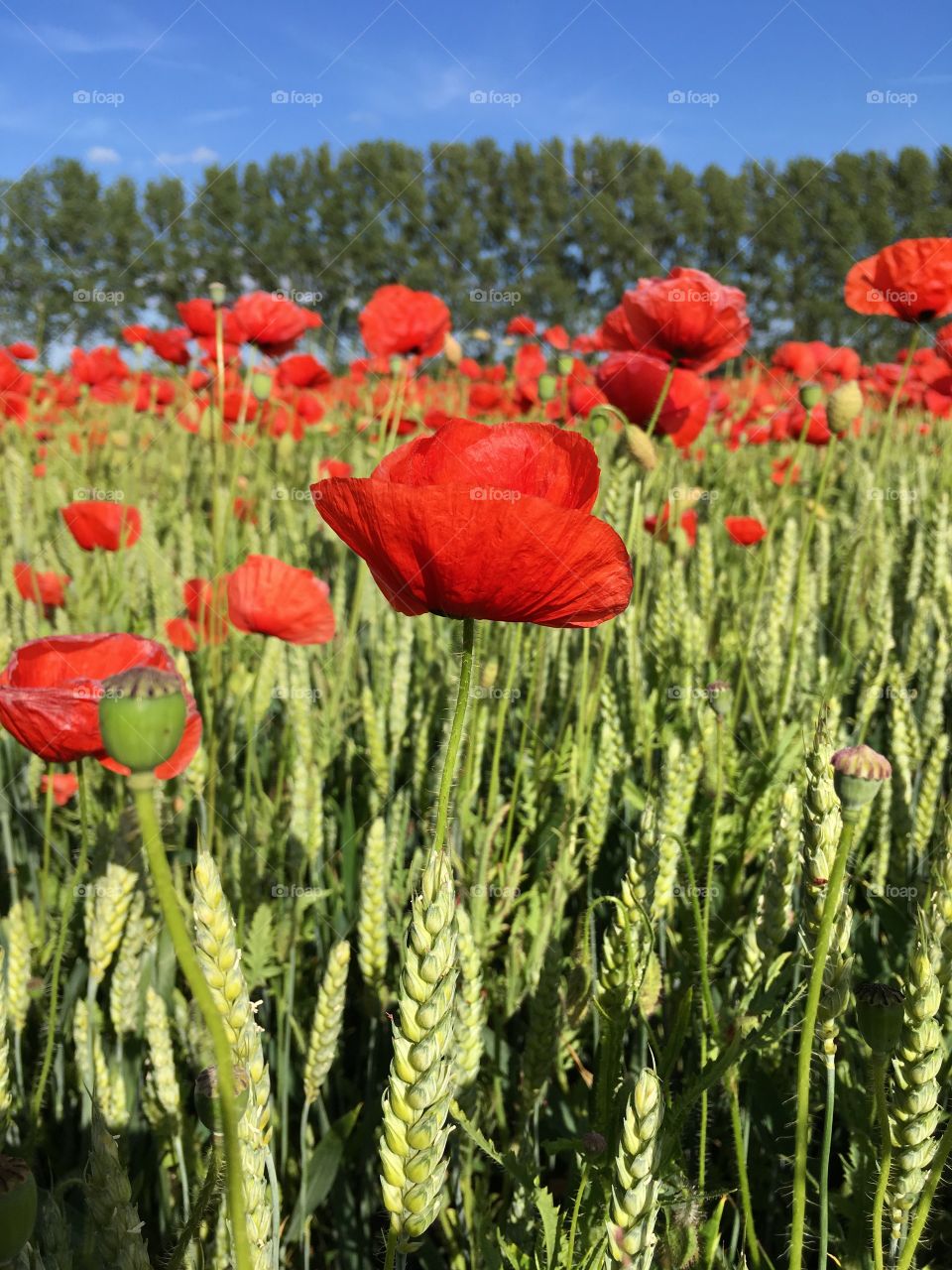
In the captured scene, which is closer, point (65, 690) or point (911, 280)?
point (65, 690)

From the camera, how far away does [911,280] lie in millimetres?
1350

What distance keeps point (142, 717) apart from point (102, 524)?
1.18m

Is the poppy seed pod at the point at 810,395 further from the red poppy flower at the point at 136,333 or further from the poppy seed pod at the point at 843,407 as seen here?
the red poppy flower at the point at 136,333

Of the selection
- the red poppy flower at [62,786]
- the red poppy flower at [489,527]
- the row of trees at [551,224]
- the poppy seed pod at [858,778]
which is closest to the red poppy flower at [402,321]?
the red poppy flower at [62,786]

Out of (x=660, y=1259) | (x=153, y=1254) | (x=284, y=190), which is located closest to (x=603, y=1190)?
(x=660, y=1259)

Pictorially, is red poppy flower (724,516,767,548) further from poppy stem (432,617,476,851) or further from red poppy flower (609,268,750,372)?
poppy stem (432,617,476,851)

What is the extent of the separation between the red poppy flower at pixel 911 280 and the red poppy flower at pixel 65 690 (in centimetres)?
118

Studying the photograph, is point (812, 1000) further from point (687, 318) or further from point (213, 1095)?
point (687, 318)

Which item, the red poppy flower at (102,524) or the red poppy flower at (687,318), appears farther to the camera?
the red poppy flower at (102,524)

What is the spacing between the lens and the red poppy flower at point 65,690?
0.59 metres

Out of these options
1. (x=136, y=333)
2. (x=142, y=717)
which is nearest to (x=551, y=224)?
(x=136, y=333)

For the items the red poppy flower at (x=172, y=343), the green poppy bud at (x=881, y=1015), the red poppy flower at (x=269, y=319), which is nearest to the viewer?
the green poppy bud at (x=881, y=1015)

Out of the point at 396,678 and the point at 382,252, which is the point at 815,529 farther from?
the point at 382,252

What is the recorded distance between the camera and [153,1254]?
0.72 metres
